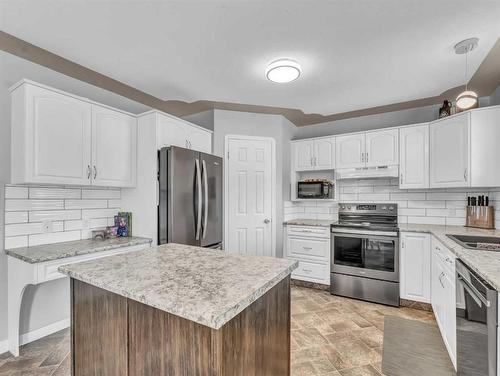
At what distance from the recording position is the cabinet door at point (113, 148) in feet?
8.03

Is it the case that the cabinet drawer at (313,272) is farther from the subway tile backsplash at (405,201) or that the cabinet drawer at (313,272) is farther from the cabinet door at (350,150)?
the cabinet door at (350,150)

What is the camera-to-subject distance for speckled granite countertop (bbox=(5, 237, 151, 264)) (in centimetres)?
197

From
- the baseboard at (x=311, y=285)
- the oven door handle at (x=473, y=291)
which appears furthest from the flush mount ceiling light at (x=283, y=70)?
the baseboard at (x=311, y=285)

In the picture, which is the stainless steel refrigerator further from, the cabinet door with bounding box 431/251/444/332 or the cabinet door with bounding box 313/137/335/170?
the cabinet door with bounding box 431/251/444/332

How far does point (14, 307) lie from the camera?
2072 mm

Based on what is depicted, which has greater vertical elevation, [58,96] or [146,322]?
[58,96]

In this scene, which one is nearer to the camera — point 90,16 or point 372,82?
point 90,16

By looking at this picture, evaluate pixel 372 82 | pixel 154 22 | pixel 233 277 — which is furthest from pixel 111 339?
pixel 372 82

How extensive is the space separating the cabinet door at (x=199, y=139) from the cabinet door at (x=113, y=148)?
610 millimetres

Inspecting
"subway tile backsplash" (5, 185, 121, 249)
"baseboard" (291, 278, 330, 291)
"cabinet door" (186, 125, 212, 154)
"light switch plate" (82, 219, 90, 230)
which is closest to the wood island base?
"subway tile backsplash" (5, 185, 121, 249)

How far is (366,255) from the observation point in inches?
125

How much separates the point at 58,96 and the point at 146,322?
2.09 m

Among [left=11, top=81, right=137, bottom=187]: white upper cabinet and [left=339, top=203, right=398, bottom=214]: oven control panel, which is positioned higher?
[left=11, top=81, right=137, bottom=187]: white upper cabinet

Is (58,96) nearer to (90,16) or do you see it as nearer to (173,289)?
(90,16)
